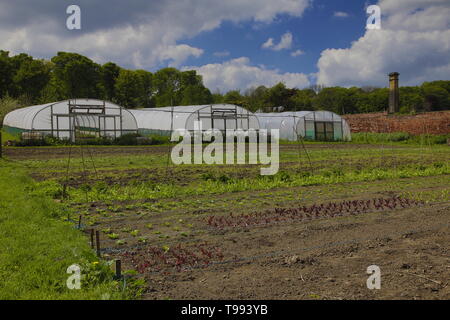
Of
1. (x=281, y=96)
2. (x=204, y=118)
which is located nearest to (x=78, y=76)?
(x=281, y=96)

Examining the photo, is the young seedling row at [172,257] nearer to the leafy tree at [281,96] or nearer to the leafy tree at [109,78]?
the leafy tree at [281,96]

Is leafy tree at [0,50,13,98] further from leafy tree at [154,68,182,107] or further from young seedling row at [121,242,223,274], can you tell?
young seedling row at [121,242,223,274]

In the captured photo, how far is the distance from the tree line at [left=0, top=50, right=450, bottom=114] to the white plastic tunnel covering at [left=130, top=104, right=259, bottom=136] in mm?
14594

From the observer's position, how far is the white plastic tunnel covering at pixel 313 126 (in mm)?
30422

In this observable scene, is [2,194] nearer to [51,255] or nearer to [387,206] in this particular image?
[51,255]

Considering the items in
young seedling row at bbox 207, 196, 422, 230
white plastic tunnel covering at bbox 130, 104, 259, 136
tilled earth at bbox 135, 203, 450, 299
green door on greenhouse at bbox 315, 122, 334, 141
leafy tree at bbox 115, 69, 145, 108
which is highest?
leafy tree at bbox 115, 69, 145, 108

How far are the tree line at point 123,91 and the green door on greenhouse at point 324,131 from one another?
38.4 ft

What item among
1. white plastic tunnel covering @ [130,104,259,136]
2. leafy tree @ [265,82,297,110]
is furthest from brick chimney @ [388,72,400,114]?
white plastic tunnel covering @ [130,104,259,136]

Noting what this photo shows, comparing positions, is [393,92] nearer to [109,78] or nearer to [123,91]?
[123,91]

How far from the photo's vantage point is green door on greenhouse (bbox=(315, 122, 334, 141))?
30781 millimetres

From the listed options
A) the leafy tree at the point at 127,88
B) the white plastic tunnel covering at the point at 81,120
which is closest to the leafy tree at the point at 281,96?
the leafy tree at the point at 127,88

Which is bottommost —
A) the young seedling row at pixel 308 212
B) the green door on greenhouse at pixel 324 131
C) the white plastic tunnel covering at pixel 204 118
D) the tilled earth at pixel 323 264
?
the tilled earth at pixel 323 264
